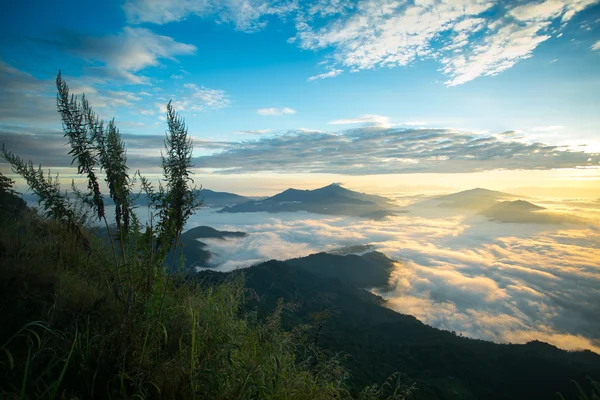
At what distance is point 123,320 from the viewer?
322cm

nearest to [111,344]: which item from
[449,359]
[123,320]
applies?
[123,320]

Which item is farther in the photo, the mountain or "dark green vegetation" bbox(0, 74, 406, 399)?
the mountain

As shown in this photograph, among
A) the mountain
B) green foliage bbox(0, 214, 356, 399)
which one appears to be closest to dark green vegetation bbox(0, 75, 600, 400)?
green foliage bbox(0, 214, 356, 399)

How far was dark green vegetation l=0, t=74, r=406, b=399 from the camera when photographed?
274cm

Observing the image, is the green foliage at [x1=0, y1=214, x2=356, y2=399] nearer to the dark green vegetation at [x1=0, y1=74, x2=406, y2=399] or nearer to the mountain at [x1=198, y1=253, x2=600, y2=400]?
the dark green vegetation at [x1=0, y1=74, x2=406, y2=399]

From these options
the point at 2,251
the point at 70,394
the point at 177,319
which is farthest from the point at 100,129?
the point at 70,394

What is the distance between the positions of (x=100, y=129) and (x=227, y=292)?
3.88 metres

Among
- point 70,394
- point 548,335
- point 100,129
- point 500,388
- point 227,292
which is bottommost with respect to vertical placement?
point 548,335

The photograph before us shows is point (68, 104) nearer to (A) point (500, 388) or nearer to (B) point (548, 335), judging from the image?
(A) point (500, 388)

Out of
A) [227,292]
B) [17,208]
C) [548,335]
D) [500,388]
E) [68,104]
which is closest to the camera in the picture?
[68,104]

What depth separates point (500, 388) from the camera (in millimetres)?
95375

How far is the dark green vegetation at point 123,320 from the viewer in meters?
2.74

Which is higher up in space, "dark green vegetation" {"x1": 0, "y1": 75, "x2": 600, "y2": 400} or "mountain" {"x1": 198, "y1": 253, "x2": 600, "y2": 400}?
"dark green vegetation" {"x1": 0, "y1": 75, "x2": 600, "y2": 400}

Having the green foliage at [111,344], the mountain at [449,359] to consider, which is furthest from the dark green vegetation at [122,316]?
the mountain at [449,359]
